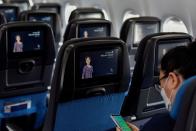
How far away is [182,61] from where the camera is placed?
1564 mm

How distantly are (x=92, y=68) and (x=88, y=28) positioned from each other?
162 centimetres

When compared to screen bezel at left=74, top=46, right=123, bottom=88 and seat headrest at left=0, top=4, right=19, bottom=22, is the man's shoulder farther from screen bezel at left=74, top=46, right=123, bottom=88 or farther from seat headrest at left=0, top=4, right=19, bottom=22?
seat headrest at left=0, top=4, right=19, bottom=22

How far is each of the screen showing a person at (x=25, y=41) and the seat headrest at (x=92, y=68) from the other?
0.81 metres

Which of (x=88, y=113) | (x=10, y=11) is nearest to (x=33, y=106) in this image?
(x=88, y=113)

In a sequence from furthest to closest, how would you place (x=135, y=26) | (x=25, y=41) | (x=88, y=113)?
(x=135, y=26) → (x=25, y=41) → (x=88, y=113)

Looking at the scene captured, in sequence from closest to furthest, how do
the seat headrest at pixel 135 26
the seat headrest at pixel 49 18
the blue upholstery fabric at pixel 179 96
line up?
the blue upholstery fabric at pixel 179 96 < the seat headrest at pixel 135 26 < the seat headrest at pixel 49 18

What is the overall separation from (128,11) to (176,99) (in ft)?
18.8

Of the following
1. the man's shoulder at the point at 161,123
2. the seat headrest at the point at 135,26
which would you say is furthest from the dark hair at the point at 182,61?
the seat headrest at the point at 135,26

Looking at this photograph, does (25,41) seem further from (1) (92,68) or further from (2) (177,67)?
(2) (177,67)

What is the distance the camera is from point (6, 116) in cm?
324

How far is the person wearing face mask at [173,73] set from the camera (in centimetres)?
148

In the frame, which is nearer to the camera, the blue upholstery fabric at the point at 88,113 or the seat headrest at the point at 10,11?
the blue upholstery fabric at the point at 88,113

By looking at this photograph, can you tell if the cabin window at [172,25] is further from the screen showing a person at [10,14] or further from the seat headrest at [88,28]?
the screen showing a person at [10,14]

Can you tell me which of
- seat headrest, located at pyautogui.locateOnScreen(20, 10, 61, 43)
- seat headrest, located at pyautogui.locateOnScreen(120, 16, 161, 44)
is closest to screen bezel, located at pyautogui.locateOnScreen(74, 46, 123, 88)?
seat headrest, located at pyautogui.locateOnScreen(120, 16, 161, 44)
